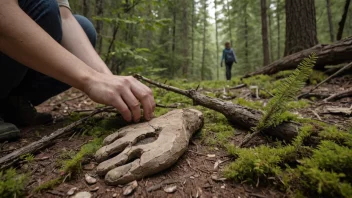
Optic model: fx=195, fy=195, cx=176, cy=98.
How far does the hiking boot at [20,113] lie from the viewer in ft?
7.59

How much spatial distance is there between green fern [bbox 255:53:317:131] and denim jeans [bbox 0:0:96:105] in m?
2.23

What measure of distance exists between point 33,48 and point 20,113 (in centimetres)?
136

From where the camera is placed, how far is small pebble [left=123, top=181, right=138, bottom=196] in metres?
1.12

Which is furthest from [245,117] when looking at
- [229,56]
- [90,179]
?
[229,56]

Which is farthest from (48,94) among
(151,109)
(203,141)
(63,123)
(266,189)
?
(266,189)

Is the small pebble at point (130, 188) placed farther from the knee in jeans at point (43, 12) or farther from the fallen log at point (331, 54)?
the fallen log at point (331, 54)

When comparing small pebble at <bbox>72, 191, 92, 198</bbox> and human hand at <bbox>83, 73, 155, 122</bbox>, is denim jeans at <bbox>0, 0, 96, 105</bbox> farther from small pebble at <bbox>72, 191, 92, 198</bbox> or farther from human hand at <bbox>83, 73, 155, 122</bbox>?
small pebble at <bbox>72, 191, 92, 198</bbox>

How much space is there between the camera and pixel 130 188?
45.0 inches

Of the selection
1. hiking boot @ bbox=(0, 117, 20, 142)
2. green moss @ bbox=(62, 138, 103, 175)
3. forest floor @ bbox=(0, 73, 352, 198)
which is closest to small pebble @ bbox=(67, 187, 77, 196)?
forest floor @ bbox=(0, 73, 352, 198)

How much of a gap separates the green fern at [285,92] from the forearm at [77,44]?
1588 mm

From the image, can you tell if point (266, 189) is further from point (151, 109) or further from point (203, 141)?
point (151, 109)

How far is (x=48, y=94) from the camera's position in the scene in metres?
2.66

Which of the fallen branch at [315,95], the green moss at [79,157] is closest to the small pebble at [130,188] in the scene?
the green moss at [79,157]

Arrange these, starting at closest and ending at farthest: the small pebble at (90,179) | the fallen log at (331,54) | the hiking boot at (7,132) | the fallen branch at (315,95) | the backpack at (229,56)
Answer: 1. the small pebble at (90,179)
2. the hiking boot at (7,132)
3. the fallen branch at (315,95)
4. the fallen log at (331,54)
5. the backpack at (229,56)
